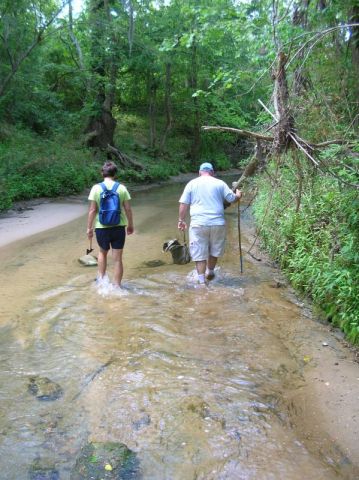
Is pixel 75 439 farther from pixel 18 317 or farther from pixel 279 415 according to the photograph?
pixel 18 317

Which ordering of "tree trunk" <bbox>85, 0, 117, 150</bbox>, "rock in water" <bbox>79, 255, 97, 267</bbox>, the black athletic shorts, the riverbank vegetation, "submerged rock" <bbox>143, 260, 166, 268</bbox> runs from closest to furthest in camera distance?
the riverbank vegetation, the black athletic shorts, "rock in water" <bbox>79, 255, 97, 267</bbox>, "submerged rock" <bbox>143, 260, 166, 268</bbox>, "tree trunk" <bbox>85, 0, 117, 150</bbox>

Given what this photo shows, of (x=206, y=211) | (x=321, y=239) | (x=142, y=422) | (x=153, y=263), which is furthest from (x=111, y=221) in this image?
(x=142, y=422)

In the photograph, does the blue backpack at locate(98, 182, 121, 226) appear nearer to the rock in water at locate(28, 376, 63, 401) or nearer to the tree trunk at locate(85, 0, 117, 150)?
the rock in water at locate(28, 376, 63, 401)

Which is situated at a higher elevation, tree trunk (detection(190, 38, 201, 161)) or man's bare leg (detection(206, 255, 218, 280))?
tree trunk (detection(190, 38, 201, 161))

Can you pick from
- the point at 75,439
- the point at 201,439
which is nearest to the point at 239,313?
the point at 201,439

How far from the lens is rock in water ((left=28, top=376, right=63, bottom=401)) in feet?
12.9

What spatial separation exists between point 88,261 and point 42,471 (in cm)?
560

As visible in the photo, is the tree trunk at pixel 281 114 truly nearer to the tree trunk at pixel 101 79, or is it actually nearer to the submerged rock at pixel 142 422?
the submerged rock at pixel 142 422

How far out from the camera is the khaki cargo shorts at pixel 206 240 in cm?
695

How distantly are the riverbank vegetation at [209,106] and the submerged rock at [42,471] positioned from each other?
136 inches

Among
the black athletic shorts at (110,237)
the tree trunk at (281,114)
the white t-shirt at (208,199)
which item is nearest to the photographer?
the tree trunk at (281,114)

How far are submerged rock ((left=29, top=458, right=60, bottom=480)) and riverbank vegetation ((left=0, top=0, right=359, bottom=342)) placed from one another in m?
3.44

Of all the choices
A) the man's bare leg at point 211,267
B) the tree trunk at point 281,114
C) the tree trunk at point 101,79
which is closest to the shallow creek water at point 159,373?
the man's bare leg at point 211,267

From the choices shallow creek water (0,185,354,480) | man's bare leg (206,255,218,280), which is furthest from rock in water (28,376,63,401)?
man's bare leg (206,255,218,280)
